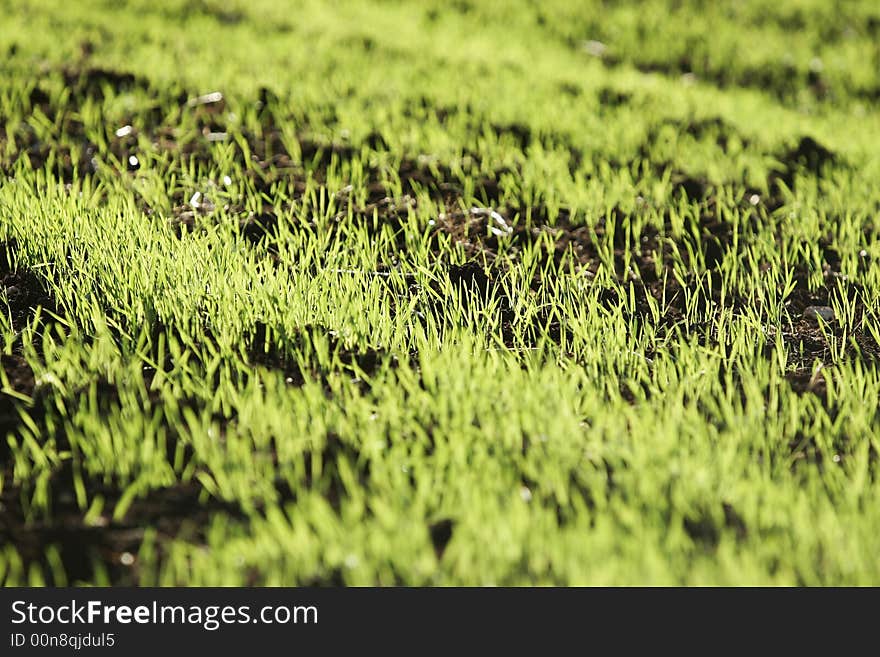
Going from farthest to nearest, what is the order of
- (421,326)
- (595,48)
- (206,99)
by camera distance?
(595,48)
(206,99)
(421,326)

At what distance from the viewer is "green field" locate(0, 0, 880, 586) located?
1.64 meters

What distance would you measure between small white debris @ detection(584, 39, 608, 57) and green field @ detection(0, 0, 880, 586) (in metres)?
1.10

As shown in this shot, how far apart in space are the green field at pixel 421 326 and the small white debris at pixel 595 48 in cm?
110

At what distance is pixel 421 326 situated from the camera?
2391 millimetres

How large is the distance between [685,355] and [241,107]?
253cm

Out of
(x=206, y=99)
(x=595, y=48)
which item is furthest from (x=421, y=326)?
(x=595, y=48)

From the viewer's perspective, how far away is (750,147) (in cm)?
389

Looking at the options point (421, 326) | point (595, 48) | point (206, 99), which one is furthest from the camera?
point (595, 48)

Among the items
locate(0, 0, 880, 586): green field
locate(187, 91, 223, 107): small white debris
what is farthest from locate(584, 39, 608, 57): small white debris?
locate(187, 91, 223, 107): small white debris

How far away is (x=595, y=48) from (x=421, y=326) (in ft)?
13.5

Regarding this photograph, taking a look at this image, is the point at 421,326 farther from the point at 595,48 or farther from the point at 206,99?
the point at 595,48

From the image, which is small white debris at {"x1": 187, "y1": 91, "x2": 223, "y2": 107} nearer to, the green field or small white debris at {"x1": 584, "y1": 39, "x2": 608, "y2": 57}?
the green field

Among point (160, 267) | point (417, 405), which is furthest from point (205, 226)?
point (417, 405)
